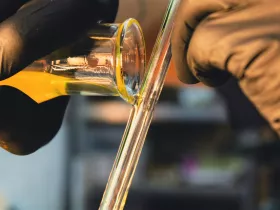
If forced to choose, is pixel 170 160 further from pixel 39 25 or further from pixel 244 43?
pixel 244 43

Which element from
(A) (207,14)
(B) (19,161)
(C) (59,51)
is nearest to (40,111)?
Answer: (C) (59,51)

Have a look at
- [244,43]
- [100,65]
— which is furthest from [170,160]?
[244,43]

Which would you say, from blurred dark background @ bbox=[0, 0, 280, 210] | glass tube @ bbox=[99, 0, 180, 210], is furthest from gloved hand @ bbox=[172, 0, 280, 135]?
blurred dark background @ bbox=[0, 0, 280, 210]

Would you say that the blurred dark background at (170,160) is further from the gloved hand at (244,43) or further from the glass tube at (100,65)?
the gloved hand at (244,43)

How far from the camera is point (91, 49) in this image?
0.46 meters

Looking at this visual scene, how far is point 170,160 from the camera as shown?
1514 millimetres

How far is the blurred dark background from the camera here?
4.74ft

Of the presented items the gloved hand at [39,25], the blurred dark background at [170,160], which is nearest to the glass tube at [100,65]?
the gloved hand at [39,25]

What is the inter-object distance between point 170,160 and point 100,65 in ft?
3.54

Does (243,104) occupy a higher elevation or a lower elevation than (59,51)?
lower

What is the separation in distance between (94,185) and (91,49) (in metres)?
1.12

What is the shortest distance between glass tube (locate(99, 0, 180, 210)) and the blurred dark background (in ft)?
3.18

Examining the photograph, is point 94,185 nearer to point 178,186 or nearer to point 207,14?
point 178,186

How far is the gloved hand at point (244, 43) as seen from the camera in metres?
0.29
